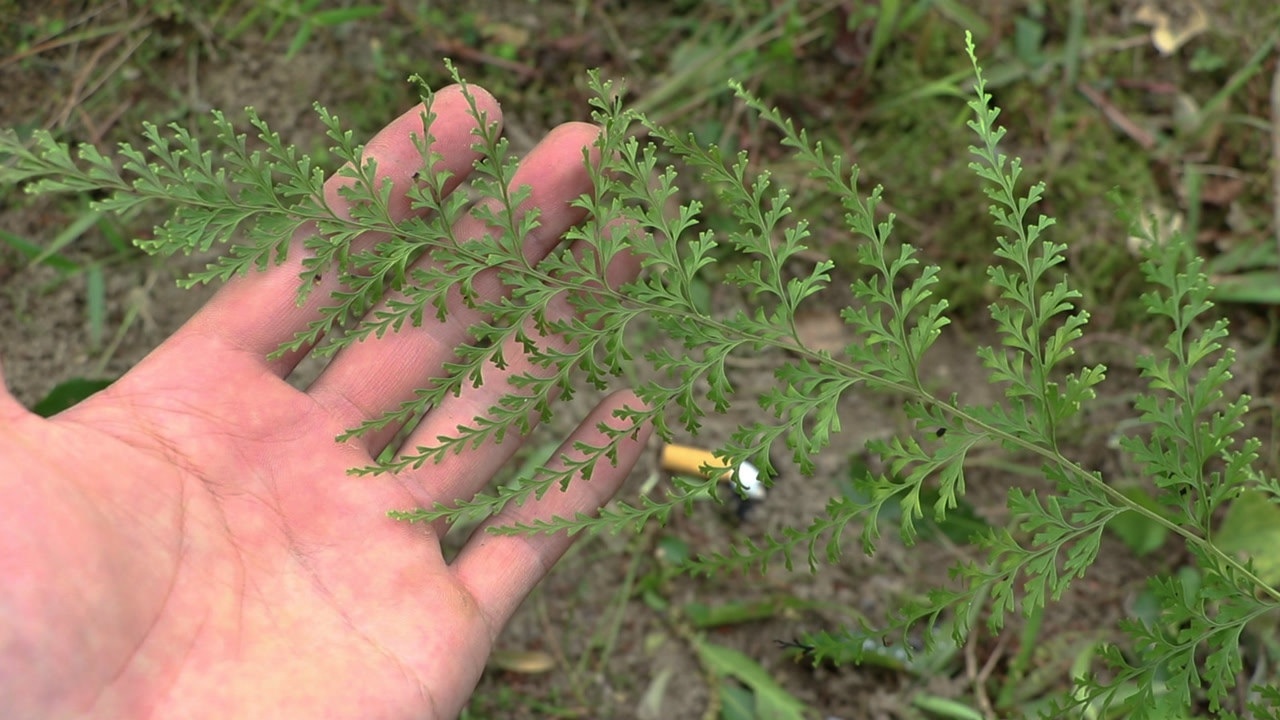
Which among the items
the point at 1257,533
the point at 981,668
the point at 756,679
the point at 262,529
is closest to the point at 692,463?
the point at 756,679

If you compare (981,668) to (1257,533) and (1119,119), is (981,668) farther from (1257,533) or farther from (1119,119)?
(1119,119)

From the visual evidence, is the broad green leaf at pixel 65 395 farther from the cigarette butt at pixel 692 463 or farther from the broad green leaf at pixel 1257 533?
the broad green leaf at pixel 1257 533

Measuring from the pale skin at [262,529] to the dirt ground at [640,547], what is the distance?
36.1 inches

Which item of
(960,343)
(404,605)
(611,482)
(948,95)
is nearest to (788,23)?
(948,95)

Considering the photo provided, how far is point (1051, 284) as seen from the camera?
13.4ft

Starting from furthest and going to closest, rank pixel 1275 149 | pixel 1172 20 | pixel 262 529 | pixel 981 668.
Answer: pixel 1172 20, pixel 1275 149, pixel 981 668, pixel 262 529

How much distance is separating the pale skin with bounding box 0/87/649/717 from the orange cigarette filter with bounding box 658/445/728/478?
831 mm

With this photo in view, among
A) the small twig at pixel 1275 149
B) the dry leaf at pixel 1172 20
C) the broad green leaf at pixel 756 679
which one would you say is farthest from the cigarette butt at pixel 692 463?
the dry leaf at pixel 1172 20

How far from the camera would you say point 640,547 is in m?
3.88

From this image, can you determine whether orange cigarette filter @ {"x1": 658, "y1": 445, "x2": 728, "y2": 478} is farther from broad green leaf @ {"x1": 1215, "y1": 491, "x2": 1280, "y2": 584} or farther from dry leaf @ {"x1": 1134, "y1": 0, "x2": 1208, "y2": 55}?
dry leaf @ {"x1": 1134, "y1": 0, "x2": 1208, "y2": 55}

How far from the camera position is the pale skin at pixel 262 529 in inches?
93.2

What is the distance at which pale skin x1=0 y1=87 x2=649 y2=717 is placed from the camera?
2367 mm

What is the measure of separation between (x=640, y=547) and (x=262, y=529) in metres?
1.56

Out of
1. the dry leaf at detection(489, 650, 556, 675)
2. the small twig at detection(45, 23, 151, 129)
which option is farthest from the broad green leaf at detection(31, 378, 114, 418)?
the dry leaf at detection(489, 650, 556, 675)
